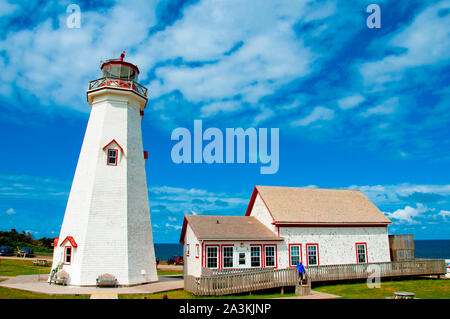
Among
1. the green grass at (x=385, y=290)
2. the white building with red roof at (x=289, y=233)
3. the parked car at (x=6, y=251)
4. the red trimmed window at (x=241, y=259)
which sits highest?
the white building with red roof at (x=289, y=233)

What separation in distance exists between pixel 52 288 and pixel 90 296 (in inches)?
130

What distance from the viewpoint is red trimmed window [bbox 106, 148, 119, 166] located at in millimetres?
19938

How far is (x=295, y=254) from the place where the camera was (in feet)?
68.4

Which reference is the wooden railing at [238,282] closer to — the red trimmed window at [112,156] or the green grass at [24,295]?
the green grass at [24,295]

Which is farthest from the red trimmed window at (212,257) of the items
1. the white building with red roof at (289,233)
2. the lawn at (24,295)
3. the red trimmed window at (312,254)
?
the lawn at (24,295)

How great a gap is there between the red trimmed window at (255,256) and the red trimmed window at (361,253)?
7465mm

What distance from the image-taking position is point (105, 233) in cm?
1859

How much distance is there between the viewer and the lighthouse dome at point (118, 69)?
70.0ft

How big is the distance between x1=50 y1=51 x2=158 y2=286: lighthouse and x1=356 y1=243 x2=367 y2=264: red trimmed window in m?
13.7

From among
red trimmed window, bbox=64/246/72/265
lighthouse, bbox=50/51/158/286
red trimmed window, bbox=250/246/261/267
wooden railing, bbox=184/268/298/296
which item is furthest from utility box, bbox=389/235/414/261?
red trimmed window, bbox=64/246/72/265

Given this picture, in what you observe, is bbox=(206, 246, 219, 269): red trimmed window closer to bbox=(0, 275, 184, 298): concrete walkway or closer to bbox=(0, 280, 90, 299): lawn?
bbox=(0, 275, 184, 298): concrete walkway

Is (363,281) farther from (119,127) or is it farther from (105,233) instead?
(119,127)

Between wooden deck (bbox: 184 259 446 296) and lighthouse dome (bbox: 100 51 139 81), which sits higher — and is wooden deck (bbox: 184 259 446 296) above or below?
below
